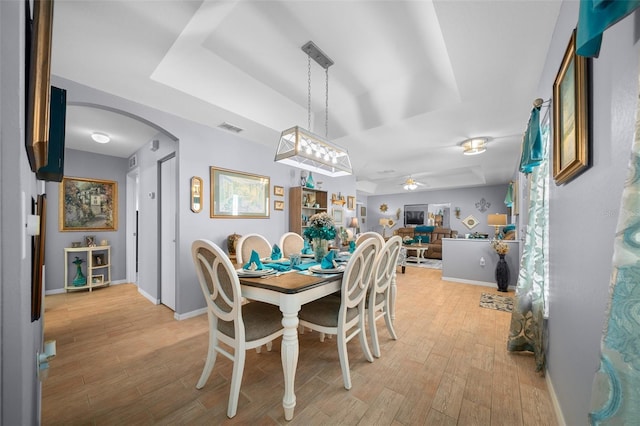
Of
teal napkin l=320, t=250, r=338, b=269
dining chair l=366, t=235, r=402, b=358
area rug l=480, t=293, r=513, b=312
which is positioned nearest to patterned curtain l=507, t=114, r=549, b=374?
dining chair l=366, t=235, r=402, b=358

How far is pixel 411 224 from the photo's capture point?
10297mm

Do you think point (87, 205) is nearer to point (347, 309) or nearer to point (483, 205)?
point (347, 309)

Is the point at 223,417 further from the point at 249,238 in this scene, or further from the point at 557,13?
the point at 557,13

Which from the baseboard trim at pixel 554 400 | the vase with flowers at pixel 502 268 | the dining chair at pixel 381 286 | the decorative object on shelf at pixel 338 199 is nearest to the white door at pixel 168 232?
the dining chair at pixel 381 286

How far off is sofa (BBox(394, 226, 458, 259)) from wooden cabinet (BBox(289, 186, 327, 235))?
158 inches

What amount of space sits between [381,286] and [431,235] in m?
7.34

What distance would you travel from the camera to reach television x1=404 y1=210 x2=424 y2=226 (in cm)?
1004

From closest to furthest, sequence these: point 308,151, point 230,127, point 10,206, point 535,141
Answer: point 10,206, point 535,141, point 308,151, point 230,127

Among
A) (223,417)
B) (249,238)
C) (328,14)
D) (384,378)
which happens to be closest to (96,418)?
(223,417)

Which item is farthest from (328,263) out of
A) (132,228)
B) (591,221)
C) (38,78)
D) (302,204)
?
(132,228)

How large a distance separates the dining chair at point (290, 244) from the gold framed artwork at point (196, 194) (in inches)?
46.7

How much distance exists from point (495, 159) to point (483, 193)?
4.34m

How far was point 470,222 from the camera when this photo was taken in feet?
29.4

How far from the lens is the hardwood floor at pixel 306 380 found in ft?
4.85
